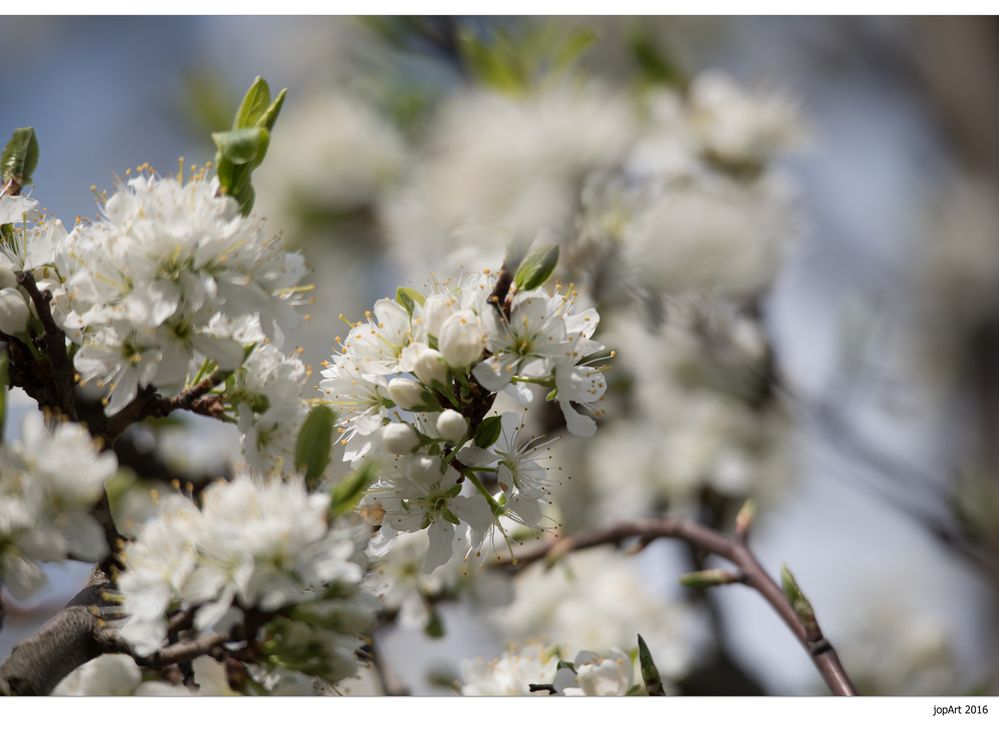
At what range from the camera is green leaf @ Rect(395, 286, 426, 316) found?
0.94 metres

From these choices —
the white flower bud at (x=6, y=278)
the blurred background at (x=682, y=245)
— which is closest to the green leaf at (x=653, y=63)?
the blurred background at (x=682, y=245)

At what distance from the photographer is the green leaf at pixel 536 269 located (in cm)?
87

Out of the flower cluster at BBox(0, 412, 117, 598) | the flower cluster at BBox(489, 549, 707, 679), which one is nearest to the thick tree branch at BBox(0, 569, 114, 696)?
the flower cluster at BBox(0, 412, 117, 598)

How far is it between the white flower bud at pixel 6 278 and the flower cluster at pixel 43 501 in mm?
198

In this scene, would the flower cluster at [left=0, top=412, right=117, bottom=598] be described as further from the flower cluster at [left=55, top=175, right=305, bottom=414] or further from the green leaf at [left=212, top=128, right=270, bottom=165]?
the green leaf at [left=212, top=128, right=270, bottom=165]

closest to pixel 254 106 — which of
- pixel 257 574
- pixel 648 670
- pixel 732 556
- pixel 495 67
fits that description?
pixel 257 574

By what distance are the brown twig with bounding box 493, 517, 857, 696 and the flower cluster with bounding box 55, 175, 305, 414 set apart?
1.32 feet

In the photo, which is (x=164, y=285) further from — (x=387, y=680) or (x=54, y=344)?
(x=387, y=680)

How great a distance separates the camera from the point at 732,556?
4.06 ft

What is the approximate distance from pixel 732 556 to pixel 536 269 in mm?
534
